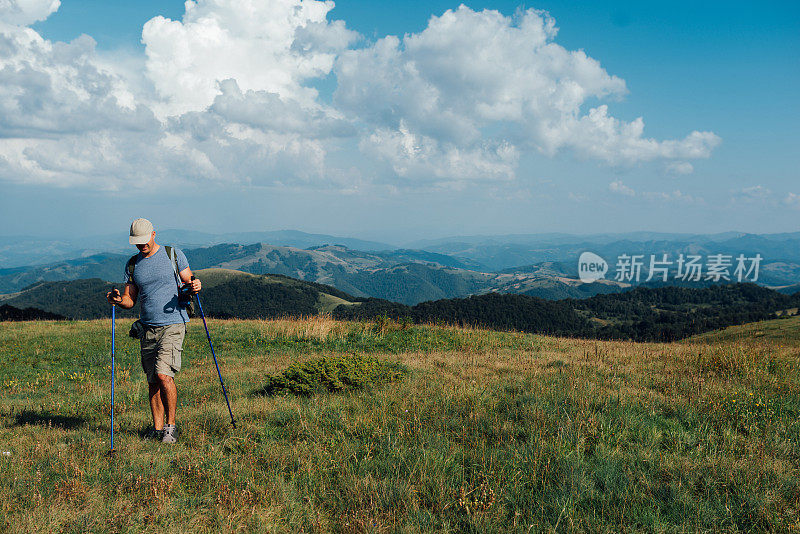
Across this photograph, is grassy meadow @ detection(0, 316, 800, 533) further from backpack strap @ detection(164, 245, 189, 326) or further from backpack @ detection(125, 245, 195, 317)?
backpack strap @ detection(164, 245, 189, 326)

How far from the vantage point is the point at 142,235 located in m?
5.54

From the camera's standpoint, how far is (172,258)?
592 cm

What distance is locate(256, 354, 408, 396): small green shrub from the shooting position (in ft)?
25.6

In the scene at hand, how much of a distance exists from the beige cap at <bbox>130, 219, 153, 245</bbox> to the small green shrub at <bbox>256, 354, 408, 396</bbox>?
3.82 metres

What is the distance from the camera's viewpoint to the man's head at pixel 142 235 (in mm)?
5469

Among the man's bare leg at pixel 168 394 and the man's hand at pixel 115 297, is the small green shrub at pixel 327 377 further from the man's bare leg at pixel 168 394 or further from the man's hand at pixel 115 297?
the man's hand at pixel 115 297

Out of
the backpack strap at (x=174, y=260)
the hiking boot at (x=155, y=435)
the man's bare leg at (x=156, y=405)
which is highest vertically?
the backpack strap at (x=174, y=260)

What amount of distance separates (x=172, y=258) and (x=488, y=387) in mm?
5755

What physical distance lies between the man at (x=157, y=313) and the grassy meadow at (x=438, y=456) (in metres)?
0.62

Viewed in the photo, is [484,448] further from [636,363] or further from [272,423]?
[636,363]

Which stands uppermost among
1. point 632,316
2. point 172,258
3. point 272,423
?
point 172,258

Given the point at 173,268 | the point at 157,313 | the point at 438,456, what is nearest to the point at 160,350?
the point at 157,313

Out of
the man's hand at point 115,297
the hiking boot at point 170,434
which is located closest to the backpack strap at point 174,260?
the man's hand at point 115,297

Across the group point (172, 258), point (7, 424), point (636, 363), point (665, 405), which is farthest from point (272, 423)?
point (636, 363)
